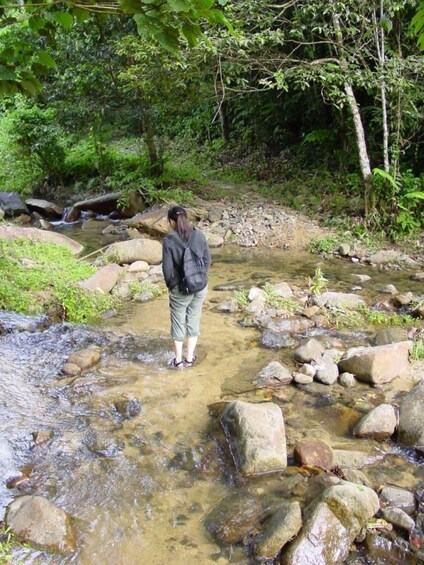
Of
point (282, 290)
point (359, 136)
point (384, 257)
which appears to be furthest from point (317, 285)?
point (359, 136)

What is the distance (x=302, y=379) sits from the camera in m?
5.43

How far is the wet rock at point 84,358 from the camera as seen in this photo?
5.75 m

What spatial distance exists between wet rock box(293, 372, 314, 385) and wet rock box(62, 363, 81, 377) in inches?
93.6

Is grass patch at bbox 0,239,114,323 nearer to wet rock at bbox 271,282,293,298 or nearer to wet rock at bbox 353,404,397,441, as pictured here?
wet rock at bbox 271,282,293,298

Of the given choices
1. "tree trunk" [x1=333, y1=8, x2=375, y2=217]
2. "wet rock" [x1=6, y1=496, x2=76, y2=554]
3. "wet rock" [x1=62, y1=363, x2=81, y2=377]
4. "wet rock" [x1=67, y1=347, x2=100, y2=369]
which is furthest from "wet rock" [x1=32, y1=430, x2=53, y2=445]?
"tree trunk" [x1=333, y1=8, x2=375, y2=217]

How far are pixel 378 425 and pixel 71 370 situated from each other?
127 inches

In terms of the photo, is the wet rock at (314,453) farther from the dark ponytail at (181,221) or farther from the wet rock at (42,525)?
the dark ponytail at (181,221)

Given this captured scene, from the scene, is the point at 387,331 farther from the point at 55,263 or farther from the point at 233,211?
the point at 233,211

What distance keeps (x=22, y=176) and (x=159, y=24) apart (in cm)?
1649

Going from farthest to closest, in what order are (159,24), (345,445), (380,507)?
(345,445)
(380,507)
(159,24)

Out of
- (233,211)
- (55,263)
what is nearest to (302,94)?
(233,211)

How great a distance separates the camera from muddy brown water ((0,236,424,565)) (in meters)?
3.52

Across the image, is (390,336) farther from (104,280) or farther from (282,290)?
(104,280)

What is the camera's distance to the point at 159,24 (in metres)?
1.95
